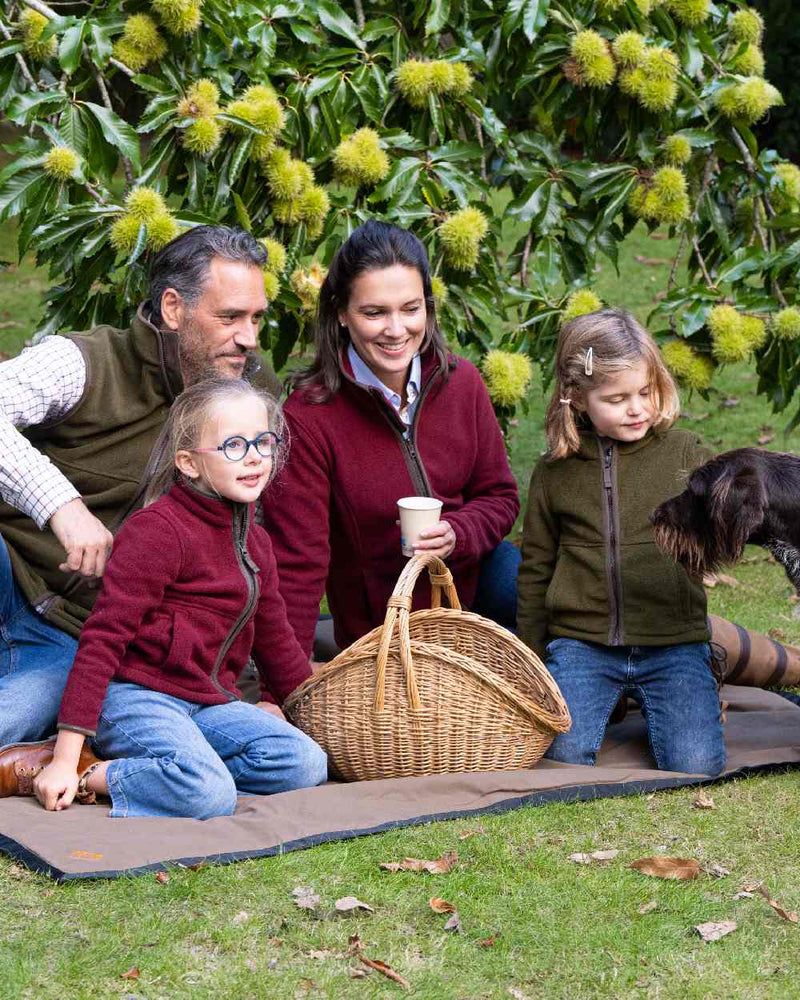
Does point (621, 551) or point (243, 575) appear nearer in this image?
point (243, 575)

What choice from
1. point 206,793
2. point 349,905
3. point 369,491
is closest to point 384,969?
point 349,905

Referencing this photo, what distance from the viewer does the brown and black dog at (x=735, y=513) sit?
3955mm

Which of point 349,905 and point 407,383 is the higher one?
point 407,383

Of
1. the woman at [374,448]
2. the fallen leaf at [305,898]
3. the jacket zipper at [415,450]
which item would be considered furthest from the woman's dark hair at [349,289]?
the fallen leaf at [305,898]

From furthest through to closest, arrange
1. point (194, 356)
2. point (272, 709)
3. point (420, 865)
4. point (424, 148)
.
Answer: point (424, 148) → point (194, 356) → point (272, 709) → point (420, 865)

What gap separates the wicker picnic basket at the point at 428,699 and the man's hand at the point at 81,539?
77 centimetres

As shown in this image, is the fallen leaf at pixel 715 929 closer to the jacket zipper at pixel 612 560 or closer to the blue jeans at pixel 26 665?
the jacket zipper at pixel 612 560

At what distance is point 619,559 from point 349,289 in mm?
1308

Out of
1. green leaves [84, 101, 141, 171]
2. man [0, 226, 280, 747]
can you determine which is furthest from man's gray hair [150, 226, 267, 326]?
green leaves [84, 101, 141, 171]

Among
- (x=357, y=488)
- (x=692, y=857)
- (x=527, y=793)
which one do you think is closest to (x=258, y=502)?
(x=357, y=488)

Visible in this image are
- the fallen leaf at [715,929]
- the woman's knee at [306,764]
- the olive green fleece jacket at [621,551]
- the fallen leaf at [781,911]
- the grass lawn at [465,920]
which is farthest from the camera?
the olive green fleece jacket at [621,551]

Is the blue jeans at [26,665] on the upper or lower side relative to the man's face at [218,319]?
lower

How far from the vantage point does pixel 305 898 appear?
323 cm

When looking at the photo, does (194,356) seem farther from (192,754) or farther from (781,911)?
(781,911)
